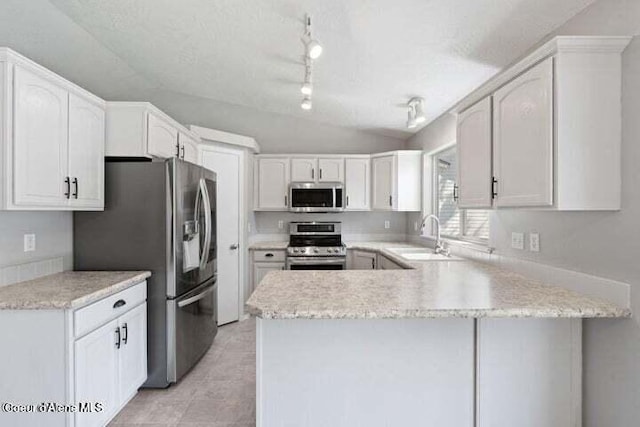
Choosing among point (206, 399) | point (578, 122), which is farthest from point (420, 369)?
point (206, 399)

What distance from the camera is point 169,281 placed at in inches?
94.3

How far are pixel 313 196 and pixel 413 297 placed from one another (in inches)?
112

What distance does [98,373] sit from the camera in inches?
71.9

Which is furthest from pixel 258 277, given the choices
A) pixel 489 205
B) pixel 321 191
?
pixel 489 205

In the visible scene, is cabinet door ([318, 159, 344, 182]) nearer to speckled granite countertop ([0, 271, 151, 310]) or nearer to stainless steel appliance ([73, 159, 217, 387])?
stainless steel appliance ([73, 159, 217, 387])

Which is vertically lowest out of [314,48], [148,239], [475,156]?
[148,239]

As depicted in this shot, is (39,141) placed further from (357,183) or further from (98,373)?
(357,183)

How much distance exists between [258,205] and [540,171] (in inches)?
135

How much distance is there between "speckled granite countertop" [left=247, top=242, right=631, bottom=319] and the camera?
1.35 m

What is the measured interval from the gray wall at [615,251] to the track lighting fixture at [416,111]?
1400 mm

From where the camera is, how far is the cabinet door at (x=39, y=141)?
1651mm

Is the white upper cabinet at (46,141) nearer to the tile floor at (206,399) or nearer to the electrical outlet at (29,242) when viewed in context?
the electrical outlet at (29,242)

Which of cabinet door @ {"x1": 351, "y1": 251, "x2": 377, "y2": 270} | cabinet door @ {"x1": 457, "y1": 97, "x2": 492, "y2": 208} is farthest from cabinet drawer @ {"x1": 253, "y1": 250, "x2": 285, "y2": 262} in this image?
cabinet door @ {"x1": 457, "y1": 97, "x2": 492, "y2": 208}

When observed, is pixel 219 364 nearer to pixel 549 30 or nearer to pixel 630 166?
pixel 630 166
